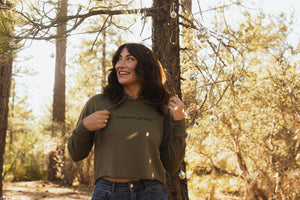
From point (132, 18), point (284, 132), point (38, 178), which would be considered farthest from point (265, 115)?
point (38, 178)

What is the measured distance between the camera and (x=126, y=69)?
1.80m

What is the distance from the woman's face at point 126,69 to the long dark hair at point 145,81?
20mm

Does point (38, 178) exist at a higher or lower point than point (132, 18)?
lower

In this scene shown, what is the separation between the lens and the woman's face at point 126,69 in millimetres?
1795

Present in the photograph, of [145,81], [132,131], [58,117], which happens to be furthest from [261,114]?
[58,117]

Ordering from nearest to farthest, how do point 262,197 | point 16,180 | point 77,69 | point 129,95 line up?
point 129,95 → point 262,197 → point 16,180 → point 77,69

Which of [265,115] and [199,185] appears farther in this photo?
[199,185]

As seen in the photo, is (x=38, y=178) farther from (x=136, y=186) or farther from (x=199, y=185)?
(x=136, y=186)

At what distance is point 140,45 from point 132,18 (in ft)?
3.63

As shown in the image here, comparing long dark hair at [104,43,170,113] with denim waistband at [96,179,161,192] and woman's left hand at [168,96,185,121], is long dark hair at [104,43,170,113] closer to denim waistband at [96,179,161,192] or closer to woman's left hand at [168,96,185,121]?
woman's left hand at [168,96,185,121]

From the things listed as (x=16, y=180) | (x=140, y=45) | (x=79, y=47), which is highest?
(x=79, y=47)

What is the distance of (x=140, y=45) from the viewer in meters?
1.87

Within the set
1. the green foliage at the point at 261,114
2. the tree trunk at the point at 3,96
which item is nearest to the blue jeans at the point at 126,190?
the tree trunk at the point at 3,96

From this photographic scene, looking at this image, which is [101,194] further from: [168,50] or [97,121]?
[168,50]
